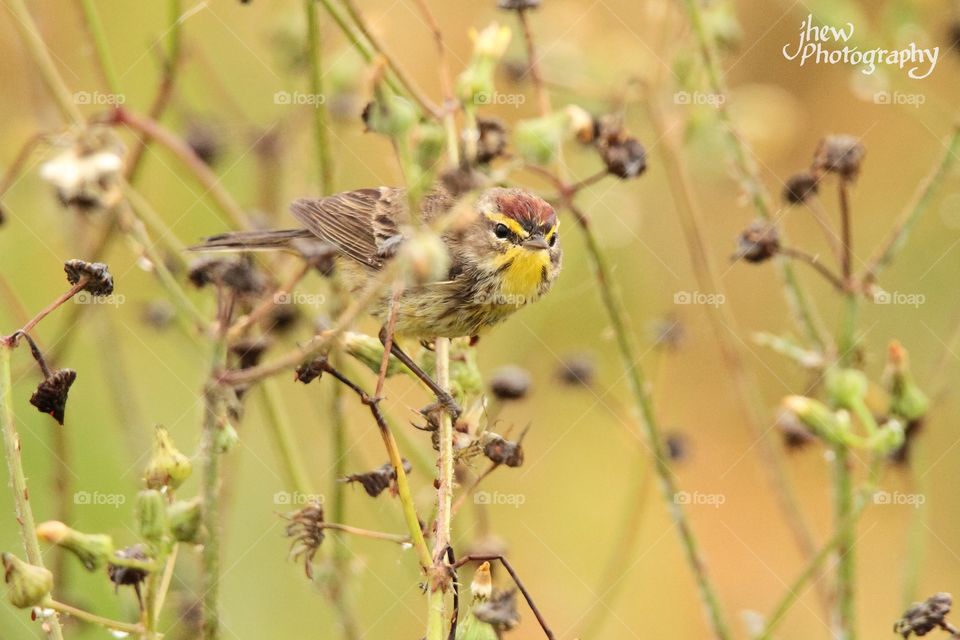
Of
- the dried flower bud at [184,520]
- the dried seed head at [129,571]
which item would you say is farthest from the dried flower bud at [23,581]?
the dried flower bud at [184,520]

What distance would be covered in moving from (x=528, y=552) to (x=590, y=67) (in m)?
2.83

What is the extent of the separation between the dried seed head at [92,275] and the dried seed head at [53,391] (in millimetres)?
210

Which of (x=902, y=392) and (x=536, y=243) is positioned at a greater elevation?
(x=536, y=243)

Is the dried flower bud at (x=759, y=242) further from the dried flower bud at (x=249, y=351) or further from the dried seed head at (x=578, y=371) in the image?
the dried flower bud at (x=249, y=351)

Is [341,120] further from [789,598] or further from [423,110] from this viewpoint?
[789,598]

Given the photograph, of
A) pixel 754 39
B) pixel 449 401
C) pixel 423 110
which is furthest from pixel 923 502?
pixel 754 39

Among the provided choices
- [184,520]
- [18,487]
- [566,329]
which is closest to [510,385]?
[184,520]

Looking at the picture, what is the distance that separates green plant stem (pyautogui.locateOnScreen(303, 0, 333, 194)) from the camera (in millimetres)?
3783

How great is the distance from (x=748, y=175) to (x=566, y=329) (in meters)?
2.91

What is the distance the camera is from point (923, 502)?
407 cm

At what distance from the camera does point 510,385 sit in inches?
161

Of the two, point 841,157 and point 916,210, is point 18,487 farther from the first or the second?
point 916,210

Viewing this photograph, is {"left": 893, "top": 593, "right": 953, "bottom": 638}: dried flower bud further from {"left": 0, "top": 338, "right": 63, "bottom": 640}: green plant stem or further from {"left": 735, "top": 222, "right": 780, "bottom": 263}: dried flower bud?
{"left": 0, "top": 338, "right": 63, "bottom": 640}: green plant stem

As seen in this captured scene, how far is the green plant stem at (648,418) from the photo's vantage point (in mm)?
3940
